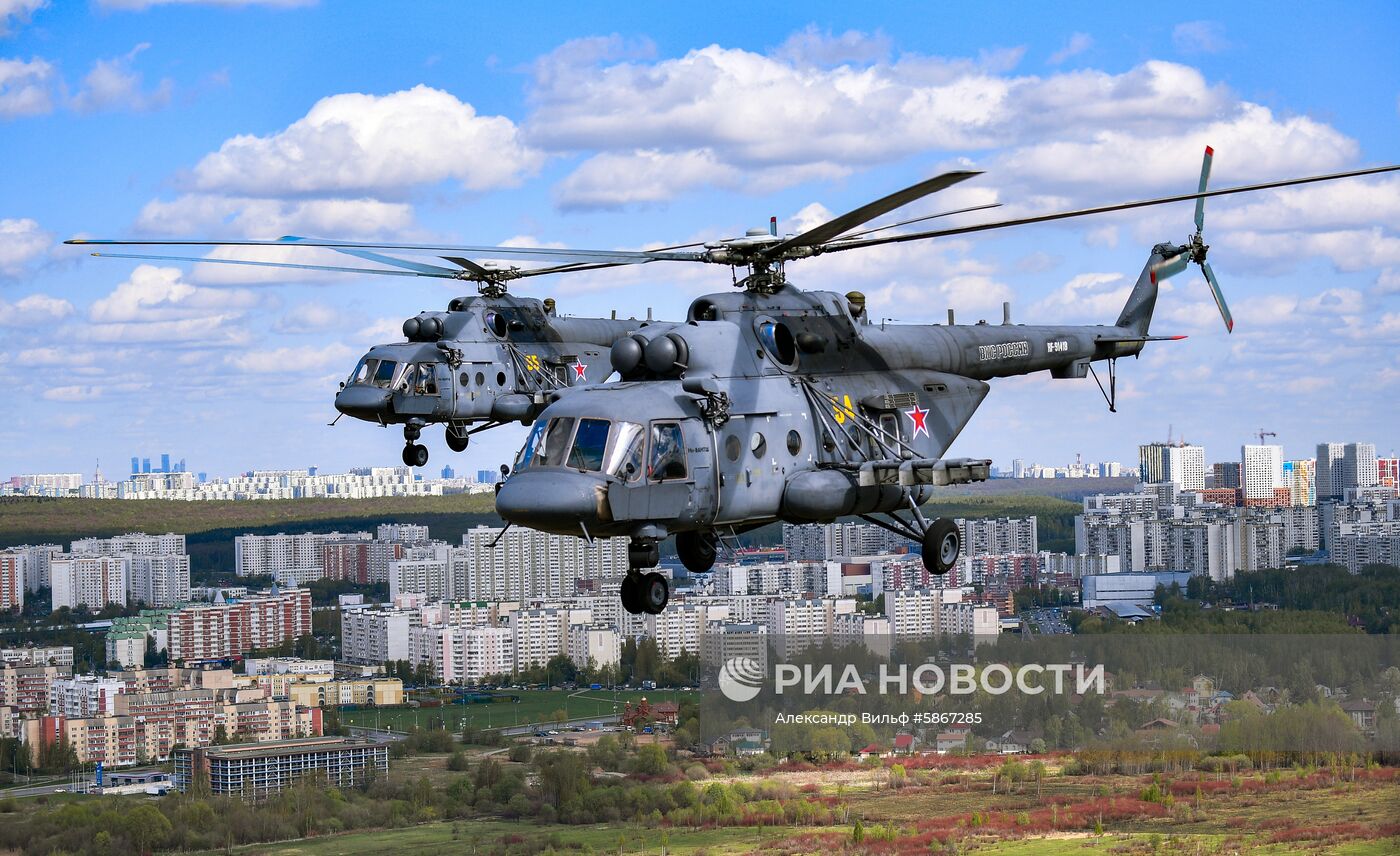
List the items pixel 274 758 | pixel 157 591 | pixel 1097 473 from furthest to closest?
pixel 1097 473
pixel 157 591
pixel 274 758

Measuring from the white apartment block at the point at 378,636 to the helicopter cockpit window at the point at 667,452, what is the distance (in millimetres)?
80973

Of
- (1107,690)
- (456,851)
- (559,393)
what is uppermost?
(559,393)

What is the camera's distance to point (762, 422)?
1489 cm

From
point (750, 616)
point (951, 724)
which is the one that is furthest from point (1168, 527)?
point (951, 724)

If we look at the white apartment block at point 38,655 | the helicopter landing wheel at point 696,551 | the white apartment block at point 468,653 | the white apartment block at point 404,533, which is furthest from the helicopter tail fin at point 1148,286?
the white apartment block at point 404,533

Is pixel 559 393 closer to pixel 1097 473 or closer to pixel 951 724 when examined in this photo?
pixel 951 724

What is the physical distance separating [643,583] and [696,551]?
5.06 ft

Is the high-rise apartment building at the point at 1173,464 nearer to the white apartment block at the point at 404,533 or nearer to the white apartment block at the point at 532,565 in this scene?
the white apartment block at the point at 532,565

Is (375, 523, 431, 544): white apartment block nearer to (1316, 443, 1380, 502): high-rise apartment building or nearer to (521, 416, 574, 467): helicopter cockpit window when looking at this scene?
(1316, 443, 1380, 502): high-rise apartment building

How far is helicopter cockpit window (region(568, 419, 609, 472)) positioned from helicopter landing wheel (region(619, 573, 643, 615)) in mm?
1027

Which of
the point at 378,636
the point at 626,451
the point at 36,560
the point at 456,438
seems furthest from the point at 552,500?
the point at 36,560

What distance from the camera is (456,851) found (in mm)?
54281

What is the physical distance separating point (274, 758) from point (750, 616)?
27214 mm

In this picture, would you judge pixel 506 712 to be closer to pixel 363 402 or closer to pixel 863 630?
pixel 863 630
